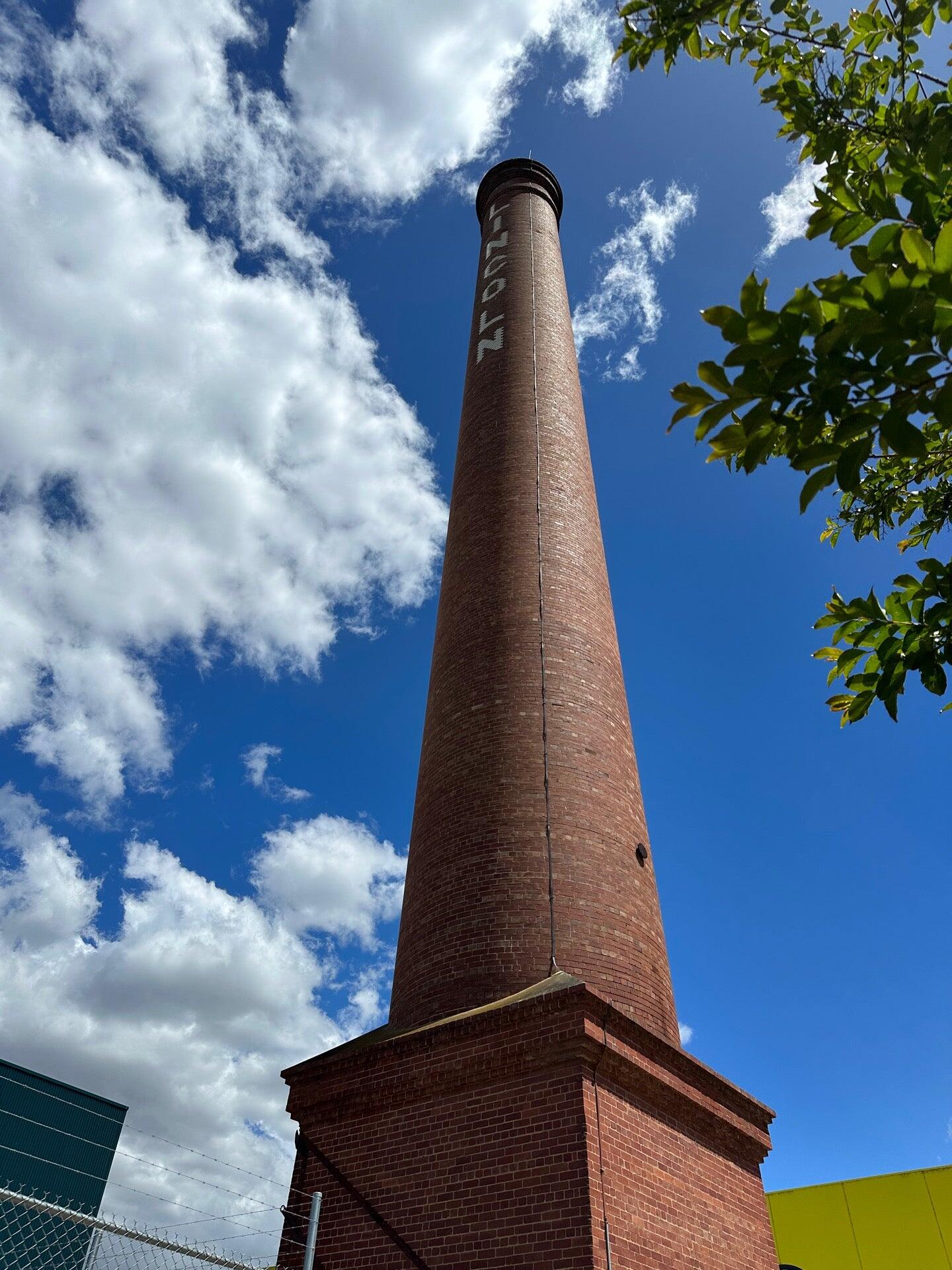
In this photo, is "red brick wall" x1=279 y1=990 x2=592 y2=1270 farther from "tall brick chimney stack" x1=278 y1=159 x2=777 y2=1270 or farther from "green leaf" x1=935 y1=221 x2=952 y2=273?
"green leaf" x1=935 y1=221 x2=952 y2=273

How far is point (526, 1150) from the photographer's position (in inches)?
226

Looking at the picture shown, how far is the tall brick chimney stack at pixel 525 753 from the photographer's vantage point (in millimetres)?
7227

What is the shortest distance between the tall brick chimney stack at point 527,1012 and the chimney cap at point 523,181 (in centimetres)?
803

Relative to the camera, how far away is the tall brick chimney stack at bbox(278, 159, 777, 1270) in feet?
18.8

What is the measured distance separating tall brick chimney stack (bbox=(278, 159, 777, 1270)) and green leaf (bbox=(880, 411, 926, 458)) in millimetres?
4655

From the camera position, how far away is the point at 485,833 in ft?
25.6

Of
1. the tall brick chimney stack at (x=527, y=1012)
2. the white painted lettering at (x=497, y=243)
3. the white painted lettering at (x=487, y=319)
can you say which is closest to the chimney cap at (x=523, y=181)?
the white painted lettering at (x=497, y=243)

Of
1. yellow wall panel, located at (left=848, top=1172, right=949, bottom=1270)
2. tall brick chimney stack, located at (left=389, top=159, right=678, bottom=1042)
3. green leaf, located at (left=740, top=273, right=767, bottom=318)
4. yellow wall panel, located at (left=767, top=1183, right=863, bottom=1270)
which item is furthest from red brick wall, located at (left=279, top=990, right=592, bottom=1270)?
yellow wall panel, located at (left=848, top=1172, right=949, bottom=1270)

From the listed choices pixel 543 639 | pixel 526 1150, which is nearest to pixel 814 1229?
pixel 526 1150

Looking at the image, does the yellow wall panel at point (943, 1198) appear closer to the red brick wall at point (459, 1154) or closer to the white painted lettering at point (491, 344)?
the red brick wall at point (459, 1154)

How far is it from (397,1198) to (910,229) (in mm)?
6490

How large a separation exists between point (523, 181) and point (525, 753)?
12.2m

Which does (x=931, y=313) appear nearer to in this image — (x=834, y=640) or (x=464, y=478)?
(x=834, y=640)

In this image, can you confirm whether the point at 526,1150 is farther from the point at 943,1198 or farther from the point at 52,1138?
the point at 52,1138
